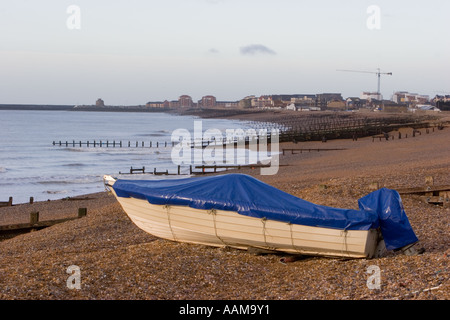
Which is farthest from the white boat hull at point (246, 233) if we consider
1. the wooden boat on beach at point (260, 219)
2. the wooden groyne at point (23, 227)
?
the wooden groyne at point (23, 227)

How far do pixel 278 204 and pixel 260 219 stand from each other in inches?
16.3

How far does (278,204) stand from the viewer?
10602mm

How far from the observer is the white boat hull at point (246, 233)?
10.2 meters

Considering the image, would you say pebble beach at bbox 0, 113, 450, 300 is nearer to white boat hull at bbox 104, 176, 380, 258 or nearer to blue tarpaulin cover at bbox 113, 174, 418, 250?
white boat hull at bbox 104, 176, 380, 258

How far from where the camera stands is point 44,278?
30.2 feet

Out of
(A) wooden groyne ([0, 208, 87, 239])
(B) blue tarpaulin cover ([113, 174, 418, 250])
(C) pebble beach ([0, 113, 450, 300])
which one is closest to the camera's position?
(C) pebble beach ([0, 113, 450, 300])

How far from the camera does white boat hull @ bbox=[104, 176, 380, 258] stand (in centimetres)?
1018

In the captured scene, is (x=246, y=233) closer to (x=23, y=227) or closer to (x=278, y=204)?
(x=278, y=204)

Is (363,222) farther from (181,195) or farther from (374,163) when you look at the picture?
(374,163)

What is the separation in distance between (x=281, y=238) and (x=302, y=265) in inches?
23.2

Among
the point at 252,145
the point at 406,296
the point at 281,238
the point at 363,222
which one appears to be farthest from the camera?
the point at 252,145

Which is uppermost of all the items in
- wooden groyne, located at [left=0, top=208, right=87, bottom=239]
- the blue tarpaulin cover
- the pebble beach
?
the blue tarpaulin cover

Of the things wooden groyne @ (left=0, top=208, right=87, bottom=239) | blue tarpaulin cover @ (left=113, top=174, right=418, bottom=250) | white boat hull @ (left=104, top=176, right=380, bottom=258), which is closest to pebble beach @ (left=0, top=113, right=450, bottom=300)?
white boat hull @ (left=104, top=176, right=380, bottom=258)
